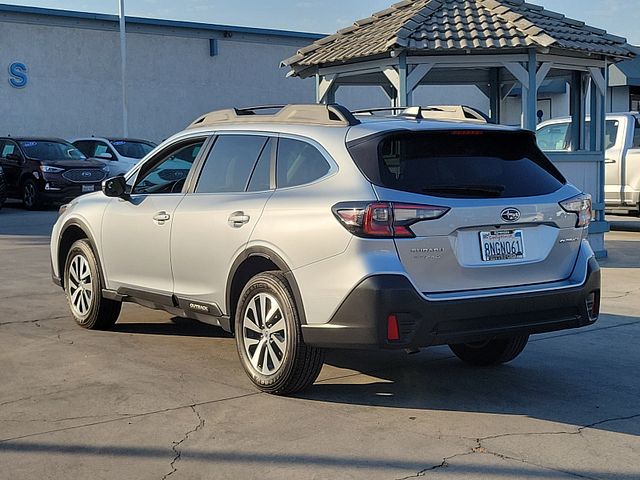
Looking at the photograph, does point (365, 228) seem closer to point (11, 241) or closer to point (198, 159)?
point (198, 159)

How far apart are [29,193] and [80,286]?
1455 cm

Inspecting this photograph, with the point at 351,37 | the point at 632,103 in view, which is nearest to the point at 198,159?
the point at 351,37

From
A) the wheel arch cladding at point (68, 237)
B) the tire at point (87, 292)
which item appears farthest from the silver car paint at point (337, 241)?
the wheel arch cladding at point (68, 237)

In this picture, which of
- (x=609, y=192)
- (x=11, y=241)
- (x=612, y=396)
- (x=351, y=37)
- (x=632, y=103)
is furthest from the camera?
(x=632, y=103)

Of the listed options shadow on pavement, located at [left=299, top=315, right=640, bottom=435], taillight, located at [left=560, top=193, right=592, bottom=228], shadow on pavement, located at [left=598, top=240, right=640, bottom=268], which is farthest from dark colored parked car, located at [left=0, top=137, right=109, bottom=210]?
taillight, located at [left=560, top=193, right=592, bottom=228]

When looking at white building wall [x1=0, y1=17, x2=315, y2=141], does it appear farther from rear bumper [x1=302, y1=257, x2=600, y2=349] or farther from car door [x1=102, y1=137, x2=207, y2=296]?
rear bumper [x1=302, y1=257, x2=600, y2=349]

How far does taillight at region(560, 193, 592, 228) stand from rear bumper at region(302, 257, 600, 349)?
1.79 ft

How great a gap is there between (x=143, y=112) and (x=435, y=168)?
89.6 ft

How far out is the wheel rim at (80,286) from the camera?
8.00 meters

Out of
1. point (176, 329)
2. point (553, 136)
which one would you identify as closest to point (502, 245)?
point (176, 329)

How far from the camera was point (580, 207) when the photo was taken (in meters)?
6.09

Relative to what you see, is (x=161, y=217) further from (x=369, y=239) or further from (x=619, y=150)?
(x=619, y=150)

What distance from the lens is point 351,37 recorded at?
13938 mm

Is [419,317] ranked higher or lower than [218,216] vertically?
lower
